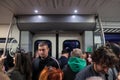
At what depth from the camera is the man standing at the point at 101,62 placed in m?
2.72

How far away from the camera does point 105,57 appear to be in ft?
9.01

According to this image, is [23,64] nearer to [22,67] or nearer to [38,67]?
[22,67]

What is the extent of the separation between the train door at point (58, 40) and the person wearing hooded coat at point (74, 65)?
5.28 m

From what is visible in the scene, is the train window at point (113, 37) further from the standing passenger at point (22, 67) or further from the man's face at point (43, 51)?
the standing passenger at point (22, 67)

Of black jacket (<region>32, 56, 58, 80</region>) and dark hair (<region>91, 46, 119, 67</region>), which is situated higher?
dark hair (<region>91, 46, 119, 67</region>)

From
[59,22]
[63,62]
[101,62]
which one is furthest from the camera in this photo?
[59,22]

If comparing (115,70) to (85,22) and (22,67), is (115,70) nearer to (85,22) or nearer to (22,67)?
(22,67)

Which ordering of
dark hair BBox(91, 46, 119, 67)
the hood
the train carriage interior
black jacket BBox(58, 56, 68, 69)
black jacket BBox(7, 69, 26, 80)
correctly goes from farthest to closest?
1. the train carriage interior
2. black jacket BBox(58, 56, 68, 69)
3. the hood
4. black jacket BBox(7, 69, 26, 80)
5. dark hair BBox(91, 46, 119, 67)

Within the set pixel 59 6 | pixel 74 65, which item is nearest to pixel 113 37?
pixel 59 6

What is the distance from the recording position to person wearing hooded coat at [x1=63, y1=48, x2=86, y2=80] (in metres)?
4.07

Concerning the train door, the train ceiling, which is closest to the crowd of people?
the train ceiling

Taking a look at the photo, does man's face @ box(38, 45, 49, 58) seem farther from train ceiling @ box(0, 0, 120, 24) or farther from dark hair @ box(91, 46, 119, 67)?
train ceiling @ box(0, 0, 120, 24)

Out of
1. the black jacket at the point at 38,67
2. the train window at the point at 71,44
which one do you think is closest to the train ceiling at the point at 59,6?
the train window at the point at 71,44

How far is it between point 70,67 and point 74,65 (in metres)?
0.18
